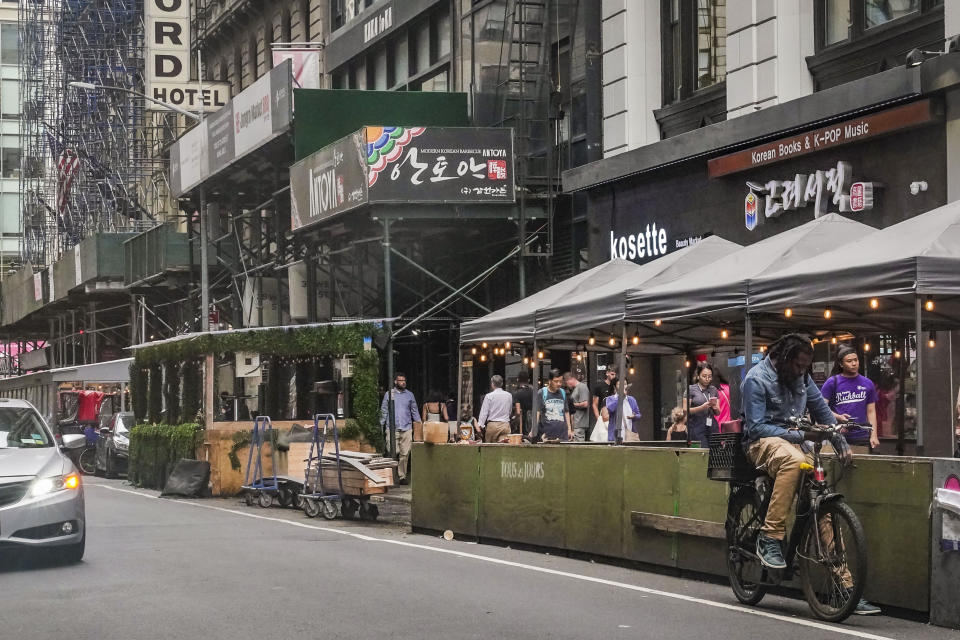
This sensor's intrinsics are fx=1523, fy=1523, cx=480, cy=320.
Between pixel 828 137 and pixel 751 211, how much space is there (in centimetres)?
211

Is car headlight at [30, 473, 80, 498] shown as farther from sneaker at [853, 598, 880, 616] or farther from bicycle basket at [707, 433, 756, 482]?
sneaker at [853, 598, 880, 616]

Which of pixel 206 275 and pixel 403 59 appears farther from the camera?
pixel 206 275

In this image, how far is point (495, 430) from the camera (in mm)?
21453

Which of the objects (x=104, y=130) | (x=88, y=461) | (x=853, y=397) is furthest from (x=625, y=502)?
(x=104, y=130)

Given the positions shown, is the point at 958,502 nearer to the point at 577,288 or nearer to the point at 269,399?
the point at 577,288

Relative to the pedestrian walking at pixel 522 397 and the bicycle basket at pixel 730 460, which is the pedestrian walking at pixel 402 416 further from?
the bicycle basket at pixel 730 460

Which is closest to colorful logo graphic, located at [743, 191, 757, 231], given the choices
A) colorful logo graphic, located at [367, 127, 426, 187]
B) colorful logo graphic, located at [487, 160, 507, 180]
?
colorful logo graphic, located at [487, 160, 507, 180]

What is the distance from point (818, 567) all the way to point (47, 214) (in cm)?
6651

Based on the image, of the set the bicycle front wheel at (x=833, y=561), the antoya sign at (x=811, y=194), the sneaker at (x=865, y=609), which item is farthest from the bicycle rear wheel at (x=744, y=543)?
the antoya sign at (x=811, y=194)

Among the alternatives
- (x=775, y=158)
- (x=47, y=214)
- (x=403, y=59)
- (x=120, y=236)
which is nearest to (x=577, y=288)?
(x=775, y=158)

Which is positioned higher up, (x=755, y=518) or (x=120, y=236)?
(x=120, y=236)

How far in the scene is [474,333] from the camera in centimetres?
1953

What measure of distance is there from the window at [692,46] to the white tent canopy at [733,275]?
7928mm

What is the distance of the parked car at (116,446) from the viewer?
32.6 metres
